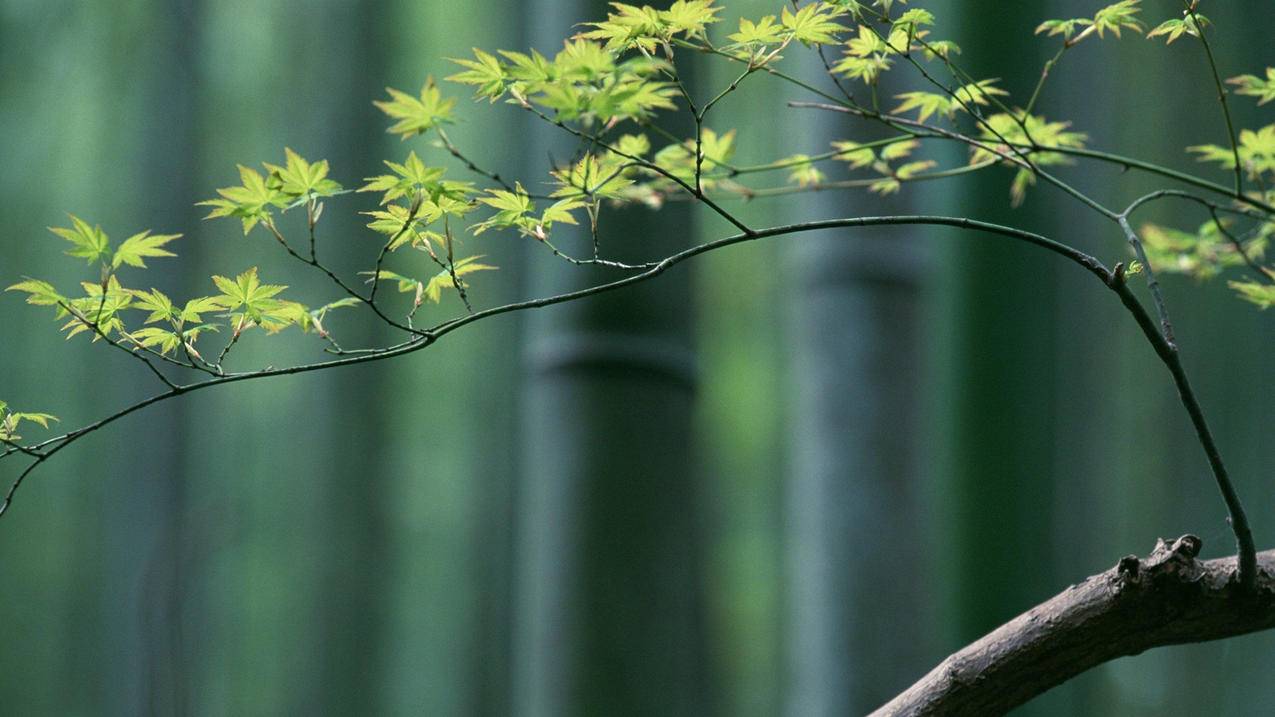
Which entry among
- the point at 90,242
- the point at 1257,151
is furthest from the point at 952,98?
the point at 90,242

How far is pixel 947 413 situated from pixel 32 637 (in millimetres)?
4329

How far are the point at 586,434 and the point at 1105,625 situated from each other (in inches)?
24.3

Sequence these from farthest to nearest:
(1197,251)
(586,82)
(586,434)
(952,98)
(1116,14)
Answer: (586,434) < (1197,251) < (952,98) < (1116,14) < (586,82)

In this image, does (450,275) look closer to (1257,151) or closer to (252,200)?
(252,200)

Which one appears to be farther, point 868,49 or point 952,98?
point 952,98

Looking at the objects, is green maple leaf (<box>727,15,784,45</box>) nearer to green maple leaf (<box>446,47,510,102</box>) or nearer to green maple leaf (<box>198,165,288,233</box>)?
green maple leaf (<box>446,47,510,102</box>)

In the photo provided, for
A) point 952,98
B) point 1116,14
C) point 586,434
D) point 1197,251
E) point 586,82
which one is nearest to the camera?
point 586,82

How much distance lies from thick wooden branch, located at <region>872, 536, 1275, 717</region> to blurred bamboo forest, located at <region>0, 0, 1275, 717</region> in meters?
0.11

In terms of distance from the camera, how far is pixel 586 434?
1135 mm

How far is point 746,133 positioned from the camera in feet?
15.5

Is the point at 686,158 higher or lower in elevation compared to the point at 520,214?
higher

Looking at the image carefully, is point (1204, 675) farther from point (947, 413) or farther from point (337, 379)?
point (337, 379)

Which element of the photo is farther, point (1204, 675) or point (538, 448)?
point (1204, 675)

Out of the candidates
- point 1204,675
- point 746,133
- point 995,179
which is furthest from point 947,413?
point 746,133
